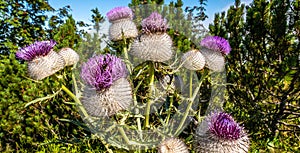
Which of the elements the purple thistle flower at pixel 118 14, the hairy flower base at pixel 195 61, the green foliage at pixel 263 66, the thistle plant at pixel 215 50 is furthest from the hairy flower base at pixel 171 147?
the green foliage at pixel 263 66

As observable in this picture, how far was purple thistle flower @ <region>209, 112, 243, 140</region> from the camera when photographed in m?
2.42

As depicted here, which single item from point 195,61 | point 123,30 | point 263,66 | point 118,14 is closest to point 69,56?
point 123,30

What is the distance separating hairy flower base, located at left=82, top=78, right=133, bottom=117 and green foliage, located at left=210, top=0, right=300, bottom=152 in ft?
7.62

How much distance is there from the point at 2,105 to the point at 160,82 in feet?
7.72

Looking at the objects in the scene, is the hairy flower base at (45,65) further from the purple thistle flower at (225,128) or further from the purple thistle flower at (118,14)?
the purple thistle flower at (225,128)

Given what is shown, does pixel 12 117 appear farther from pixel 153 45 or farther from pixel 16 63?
pixel 153 45

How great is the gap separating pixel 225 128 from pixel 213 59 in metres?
1.30

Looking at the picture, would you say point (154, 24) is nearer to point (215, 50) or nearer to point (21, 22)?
point (215, 50)

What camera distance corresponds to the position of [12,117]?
4375 mm

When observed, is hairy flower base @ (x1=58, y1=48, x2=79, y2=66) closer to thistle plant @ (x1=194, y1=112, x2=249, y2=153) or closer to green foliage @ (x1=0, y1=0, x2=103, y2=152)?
→ green foliage @ (x1=0, y1=0, x2=103, y2=152)

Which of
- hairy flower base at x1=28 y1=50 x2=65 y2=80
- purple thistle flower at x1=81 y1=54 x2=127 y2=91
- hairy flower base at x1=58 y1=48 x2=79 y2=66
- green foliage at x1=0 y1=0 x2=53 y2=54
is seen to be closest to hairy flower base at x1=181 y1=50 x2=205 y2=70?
purple thistle flower at x1=81 y1=54 x2=127 y2=91

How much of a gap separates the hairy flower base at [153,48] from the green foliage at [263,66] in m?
1.76

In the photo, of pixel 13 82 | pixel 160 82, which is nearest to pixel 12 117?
pixel 13 82

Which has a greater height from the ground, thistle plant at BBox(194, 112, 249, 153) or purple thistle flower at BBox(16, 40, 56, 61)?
purple thistle flower at BBox(16, 40, 56, 61)
